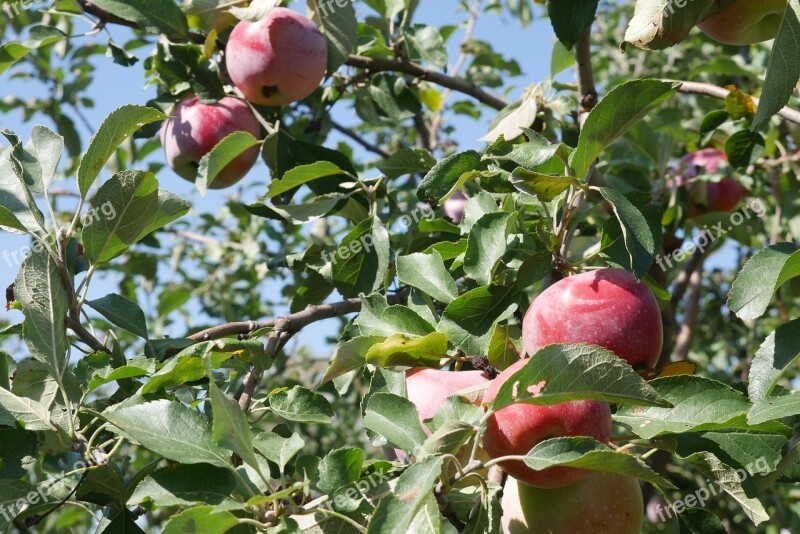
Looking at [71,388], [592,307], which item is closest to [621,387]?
[592,307]

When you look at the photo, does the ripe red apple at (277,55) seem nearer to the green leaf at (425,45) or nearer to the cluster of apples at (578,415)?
the green leaf at (425,45)

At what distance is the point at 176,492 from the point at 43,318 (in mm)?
345

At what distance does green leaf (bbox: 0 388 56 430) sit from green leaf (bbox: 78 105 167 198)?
0.31 metres

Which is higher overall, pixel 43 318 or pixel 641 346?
pixel 43 318

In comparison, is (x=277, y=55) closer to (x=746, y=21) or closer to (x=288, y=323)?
(x=288, y=323)

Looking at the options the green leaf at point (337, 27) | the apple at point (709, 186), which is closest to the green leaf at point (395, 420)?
the green leaf at point (337, 27)

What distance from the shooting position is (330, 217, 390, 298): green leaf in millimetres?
1570

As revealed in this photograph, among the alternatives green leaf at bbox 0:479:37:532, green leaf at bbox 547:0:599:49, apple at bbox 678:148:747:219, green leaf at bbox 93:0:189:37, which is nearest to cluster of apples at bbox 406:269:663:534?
green leaf at bbox 547:0:599:49

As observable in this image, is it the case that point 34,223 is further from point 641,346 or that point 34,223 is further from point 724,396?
point 724,396

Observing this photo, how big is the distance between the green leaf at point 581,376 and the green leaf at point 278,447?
12.9 inches

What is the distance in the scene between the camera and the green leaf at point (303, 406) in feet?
3.87

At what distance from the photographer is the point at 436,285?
1304 mm

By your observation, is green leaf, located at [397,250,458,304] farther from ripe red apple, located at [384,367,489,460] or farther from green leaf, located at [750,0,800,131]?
green leaf, located at [750,0,800,131]

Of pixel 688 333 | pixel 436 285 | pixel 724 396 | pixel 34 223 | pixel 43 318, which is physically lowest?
pixel 688 333
